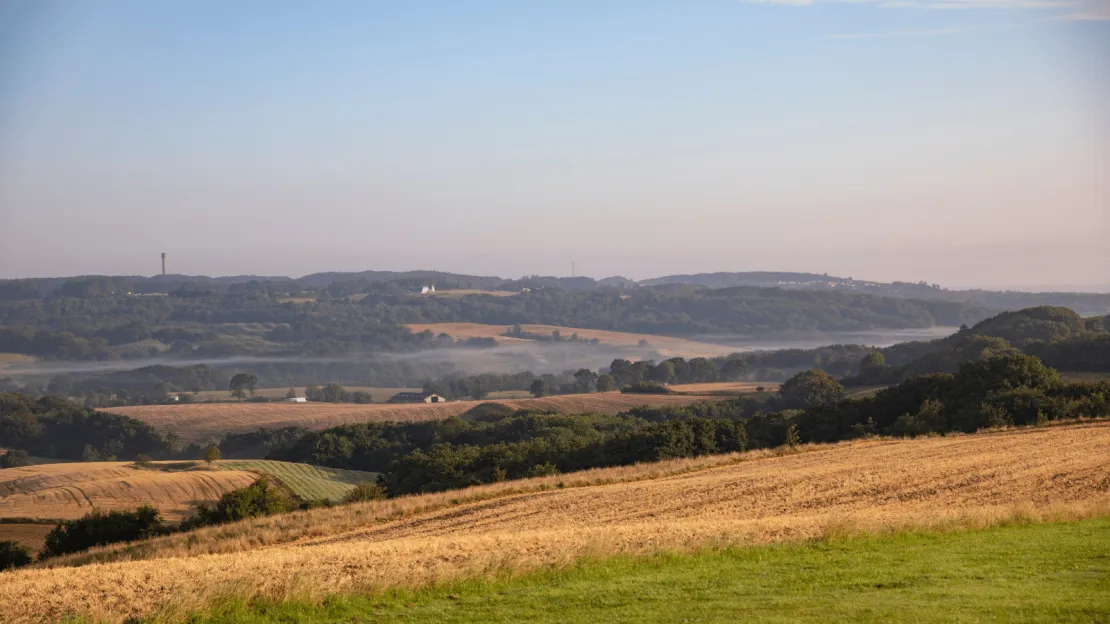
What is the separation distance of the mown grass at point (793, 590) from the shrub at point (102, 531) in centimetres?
2387

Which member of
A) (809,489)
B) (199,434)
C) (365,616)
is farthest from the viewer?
(199,434)

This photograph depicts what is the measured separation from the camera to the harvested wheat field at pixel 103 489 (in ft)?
184

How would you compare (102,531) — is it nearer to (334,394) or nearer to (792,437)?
(792,437)

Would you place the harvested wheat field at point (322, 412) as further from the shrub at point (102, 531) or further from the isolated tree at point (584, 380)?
the shrub at point (102, 531)

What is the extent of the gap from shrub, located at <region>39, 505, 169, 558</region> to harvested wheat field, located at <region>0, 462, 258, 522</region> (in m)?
14.1

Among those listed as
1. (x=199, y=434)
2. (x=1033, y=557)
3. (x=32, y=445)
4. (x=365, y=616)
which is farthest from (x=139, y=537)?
(x=32, y=445)

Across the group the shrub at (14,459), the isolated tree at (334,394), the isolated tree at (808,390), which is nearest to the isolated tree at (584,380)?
the isolated tree at (334,394)

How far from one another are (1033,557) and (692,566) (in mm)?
4832

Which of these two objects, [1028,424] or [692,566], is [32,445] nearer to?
[1028,424]

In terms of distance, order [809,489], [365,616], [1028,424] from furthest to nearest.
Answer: [1028,424]
[809,489]
[365,616]

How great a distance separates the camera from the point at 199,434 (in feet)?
391

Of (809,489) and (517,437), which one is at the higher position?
(809,489)

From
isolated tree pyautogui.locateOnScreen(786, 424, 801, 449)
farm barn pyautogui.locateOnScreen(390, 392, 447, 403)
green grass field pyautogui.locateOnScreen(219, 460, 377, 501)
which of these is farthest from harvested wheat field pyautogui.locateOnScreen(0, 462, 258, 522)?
farm barn pyautogui.locateOnScreen(390, 392, 447, 403)

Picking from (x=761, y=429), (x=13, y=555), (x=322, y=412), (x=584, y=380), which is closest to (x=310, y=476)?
(x=761, y=429)
